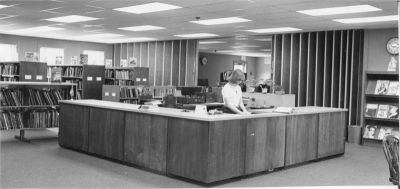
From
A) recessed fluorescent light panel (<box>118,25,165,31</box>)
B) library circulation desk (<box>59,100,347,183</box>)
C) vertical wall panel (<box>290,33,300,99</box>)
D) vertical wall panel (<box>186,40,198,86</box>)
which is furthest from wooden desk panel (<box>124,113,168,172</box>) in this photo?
vertical wall panel (<box>186,40,198,86</box>)

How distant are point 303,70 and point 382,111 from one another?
242 centimetres

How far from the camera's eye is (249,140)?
5.77 metres

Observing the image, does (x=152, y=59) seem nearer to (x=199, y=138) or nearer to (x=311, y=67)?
(x=311, y=67)

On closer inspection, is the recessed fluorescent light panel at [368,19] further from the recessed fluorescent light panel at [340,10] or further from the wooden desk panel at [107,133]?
the wooden desk panel at [107,133]

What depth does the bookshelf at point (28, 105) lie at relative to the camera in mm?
8156

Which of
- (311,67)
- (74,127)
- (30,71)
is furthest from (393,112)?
(30,71)

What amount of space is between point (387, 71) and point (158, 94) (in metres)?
5.82

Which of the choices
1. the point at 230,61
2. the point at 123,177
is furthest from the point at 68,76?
the point at 230,61

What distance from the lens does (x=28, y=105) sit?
8438mm

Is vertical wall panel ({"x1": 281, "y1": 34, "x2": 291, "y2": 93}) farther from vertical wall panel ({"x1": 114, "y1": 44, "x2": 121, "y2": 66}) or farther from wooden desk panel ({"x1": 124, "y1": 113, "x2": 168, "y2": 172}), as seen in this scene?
vertical wall panel ({"x1": 114, "y1": 44, "x2": 121, "y2": 66})

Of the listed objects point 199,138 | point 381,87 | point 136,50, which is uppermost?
point 136,50

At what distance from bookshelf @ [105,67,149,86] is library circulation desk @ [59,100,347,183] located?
4.58 meters

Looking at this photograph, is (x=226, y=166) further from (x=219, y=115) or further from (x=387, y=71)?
(x=387, y=71)

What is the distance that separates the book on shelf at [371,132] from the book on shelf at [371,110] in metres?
0.29
